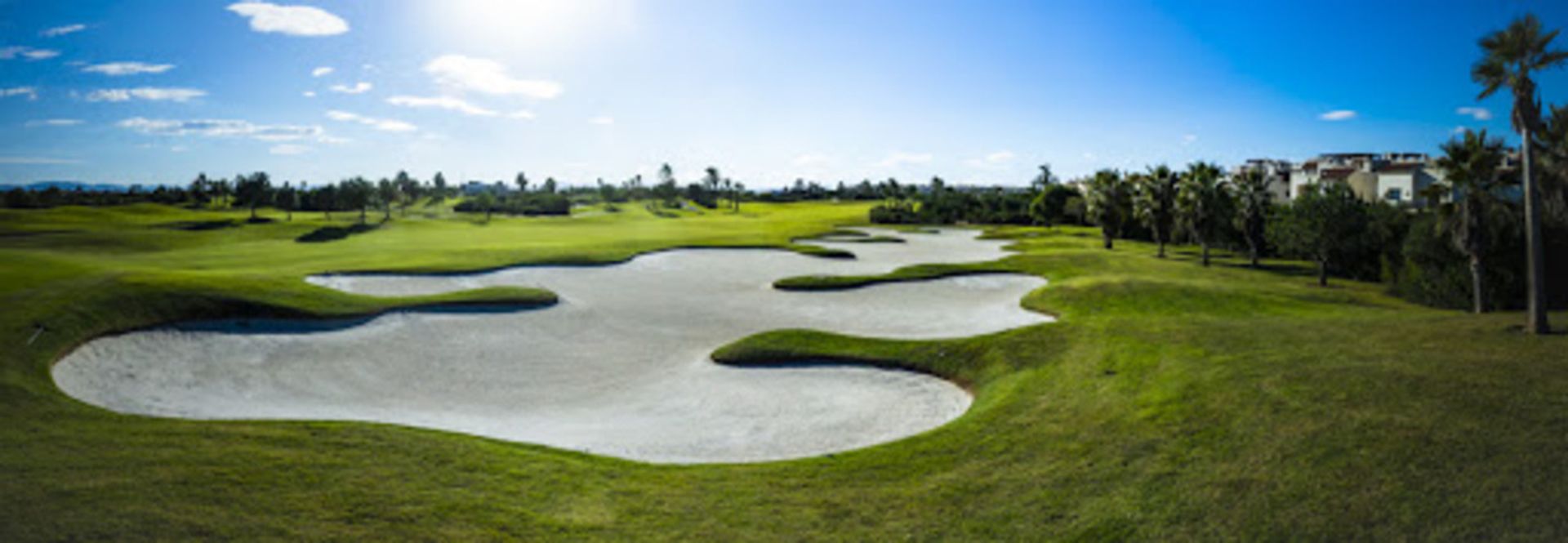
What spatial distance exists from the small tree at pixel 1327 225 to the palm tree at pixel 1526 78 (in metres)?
29.1

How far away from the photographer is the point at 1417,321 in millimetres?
21188

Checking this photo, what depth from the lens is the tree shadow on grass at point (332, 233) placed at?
241ft

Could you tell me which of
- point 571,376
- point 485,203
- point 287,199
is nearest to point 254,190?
point 287,199

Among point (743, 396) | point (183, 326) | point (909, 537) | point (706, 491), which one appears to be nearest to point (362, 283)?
point (183, 326)

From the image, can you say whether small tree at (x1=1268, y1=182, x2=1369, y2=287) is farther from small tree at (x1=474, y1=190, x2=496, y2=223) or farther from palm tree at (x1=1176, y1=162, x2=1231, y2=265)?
small tree at (x1=474, y1=190, x2=496, y2=223)

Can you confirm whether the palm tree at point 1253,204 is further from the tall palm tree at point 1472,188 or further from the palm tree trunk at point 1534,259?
the palm tree trunk at point 1534,259

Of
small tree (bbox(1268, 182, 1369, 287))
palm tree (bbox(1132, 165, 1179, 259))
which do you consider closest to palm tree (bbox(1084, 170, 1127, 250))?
palm tree (bbox(1132, 165, 1179, 259))

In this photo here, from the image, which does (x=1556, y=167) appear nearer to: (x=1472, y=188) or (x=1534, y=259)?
(x=1472, y=188)

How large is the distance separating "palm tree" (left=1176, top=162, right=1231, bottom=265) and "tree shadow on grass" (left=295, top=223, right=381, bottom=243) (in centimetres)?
7420

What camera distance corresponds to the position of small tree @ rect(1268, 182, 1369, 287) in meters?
46.7

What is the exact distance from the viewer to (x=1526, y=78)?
19.7 m

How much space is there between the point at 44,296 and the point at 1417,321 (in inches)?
1689

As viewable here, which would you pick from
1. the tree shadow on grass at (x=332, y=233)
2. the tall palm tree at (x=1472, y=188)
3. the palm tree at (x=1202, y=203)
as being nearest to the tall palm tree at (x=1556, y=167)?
the tall palm tree at (x=1472, y=188)

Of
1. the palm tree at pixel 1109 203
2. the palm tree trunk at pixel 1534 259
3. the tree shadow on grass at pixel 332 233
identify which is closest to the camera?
the palm tree trunk at pixel 1534 259
